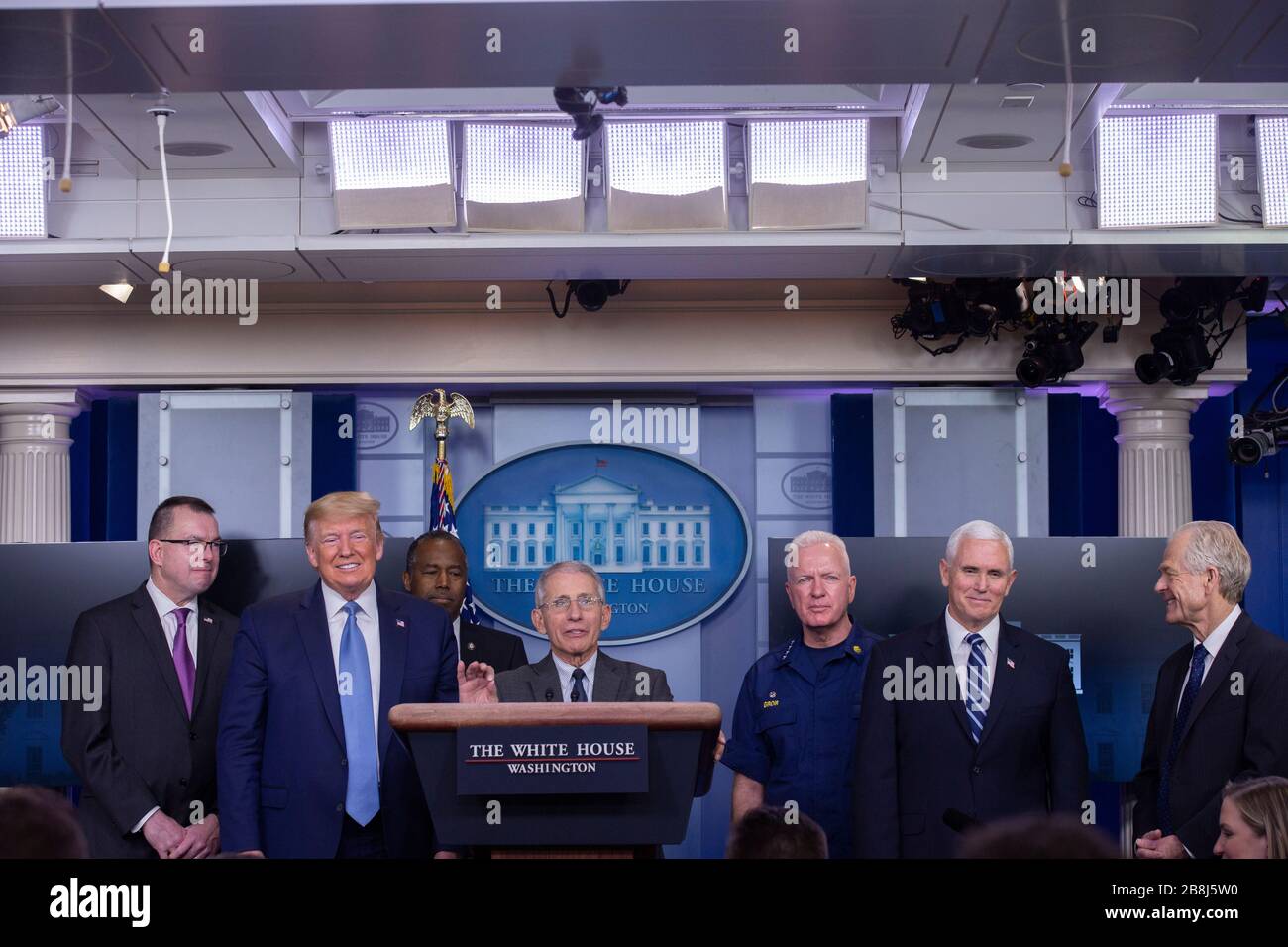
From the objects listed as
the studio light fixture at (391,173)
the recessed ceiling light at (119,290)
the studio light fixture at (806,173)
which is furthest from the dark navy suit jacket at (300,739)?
the studio light fixture at (806,173)

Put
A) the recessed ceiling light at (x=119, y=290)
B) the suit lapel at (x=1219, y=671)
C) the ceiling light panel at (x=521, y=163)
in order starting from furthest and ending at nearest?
the recessed ceiling light at (x=119, y=290) → the ceiling light panel at (x=521, y=163) → the suit lapel at (x=1219, y=671)

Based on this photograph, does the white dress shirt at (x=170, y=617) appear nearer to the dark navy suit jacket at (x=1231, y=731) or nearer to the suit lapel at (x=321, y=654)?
the suit lapel at (x=321, y=654)

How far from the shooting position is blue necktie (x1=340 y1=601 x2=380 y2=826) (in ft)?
10.4

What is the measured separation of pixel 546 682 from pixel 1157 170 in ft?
8.34

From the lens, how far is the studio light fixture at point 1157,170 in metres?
4.26

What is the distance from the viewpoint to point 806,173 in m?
4.46

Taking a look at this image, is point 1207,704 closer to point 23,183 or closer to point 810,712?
point 810,712

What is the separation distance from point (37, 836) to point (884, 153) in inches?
138

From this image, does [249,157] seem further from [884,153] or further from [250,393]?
[884,153]

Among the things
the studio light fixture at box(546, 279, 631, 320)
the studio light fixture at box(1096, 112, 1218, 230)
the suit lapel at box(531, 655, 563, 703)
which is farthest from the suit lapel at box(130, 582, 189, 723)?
the studio light fixture at box(1096, 112, 1218, 230)

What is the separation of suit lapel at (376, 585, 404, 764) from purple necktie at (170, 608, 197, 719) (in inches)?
28.9

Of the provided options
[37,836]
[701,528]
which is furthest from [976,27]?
[701,528]

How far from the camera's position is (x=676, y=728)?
88.3 inches

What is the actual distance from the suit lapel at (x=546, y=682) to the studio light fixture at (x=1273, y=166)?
2.68 metres
